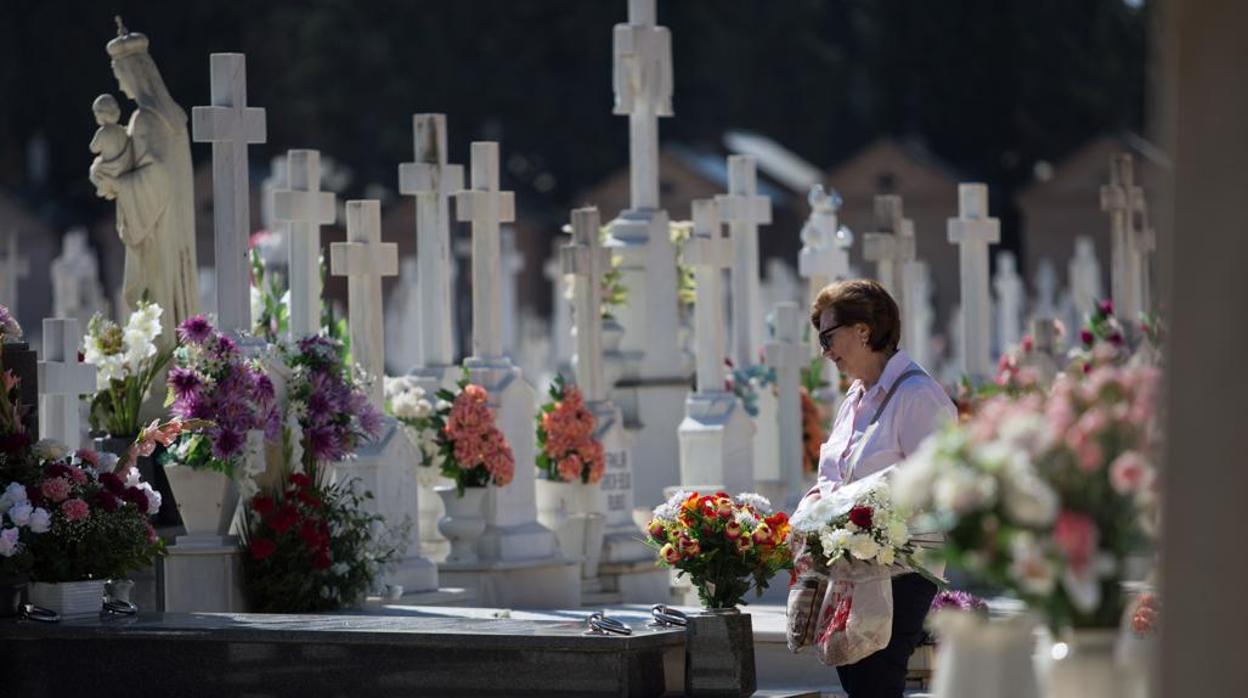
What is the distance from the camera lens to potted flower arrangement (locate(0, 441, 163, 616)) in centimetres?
957

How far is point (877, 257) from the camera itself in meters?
16.8

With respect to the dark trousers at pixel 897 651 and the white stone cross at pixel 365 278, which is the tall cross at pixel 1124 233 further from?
the dark trousers at pixel 897 651

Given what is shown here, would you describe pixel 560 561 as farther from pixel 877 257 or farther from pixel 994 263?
pixel 994 263

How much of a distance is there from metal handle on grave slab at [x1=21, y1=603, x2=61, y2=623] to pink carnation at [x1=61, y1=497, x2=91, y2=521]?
38 centimetres

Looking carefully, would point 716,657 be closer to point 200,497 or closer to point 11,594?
point 11,594

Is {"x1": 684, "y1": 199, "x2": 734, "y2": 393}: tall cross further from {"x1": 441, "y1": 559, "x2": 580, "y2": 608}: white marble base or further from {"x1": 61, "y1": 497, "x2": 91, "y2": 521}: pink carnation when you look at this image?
{"x1": 61, "y1": 497, "x2": 91, "y2": 521}: pink carnation

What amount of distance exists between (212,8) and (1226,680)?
4648cm

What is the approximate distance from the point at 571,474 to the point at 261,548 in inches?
154

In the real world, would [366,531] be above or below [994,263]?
below

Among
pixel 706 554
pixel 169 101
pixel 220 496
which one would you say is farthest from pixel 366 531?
pixel 706 554

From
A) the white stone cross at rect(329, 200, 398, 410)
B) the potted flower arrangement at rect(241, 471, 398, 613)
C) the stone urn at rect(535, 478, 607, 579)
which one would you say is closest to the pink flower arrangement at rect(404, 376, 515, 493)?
the white stone cross at rect(329, 200, 398, 410)

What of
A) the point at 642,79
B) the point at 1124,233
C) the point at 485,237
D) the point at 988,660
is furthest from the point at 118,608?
the point at 1124,233

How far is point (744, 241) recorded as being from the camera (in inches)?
688

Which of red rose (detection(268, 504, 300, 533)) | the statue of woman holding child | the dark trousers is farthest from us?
the statue of woman holding child
